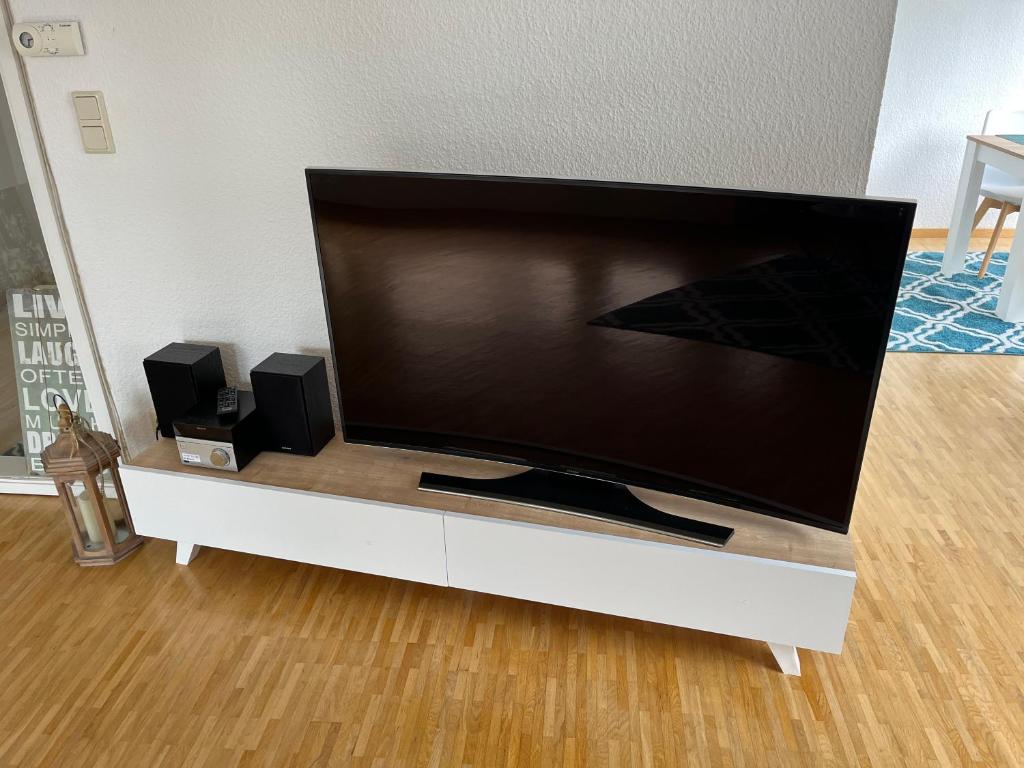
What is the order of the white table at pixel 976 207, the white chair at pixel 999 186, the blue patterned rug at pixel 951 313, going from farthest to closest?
the white chair at pixel 999 186, the white table at pixel 976 207, the blue patterned rug at pixel 951 313

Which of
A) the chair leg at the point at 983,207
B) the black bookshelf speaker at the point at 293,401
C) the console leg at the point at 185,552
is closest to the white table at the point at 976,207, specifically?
the chair leg at the point at 983,207

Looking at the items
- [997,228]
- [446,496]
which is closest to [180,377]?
[446,496]

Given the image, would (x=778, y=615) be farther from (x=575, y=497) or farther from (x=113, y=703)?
(x=113, y=703)

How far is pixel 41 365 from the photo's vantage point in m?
2.61

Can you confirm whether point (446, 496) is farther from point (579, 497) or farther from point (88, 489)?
point (88, 489)

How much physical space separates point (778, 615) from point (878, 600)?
52 cm

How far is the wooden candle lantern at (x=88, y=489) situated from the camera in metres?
2.26

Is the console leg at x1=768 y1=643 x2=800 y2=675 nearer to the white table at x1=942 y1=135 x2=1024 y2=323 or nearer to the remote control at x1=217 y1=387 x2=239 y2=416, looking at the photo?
the remote control at x1=217 y1=387 x2=239 y2=416

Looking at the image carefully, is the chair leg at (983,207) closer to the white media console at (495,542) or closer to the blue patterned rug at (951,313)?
the blue patterned rug at (951,313)

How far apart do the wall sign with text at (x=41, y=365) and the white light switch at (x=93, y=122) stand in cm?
55

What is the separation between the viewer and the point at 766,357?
1.69 meters

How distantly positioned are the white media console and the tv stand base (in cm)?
2

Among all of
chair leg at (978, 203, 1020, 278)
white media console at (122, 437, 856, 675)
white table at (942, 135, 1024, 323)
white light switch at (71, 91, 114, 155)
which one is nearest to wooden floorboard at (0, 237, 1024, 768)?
white media console at (122, 437, 856, 675)

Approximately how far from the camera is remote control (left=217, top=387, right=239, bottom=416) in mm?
2195
